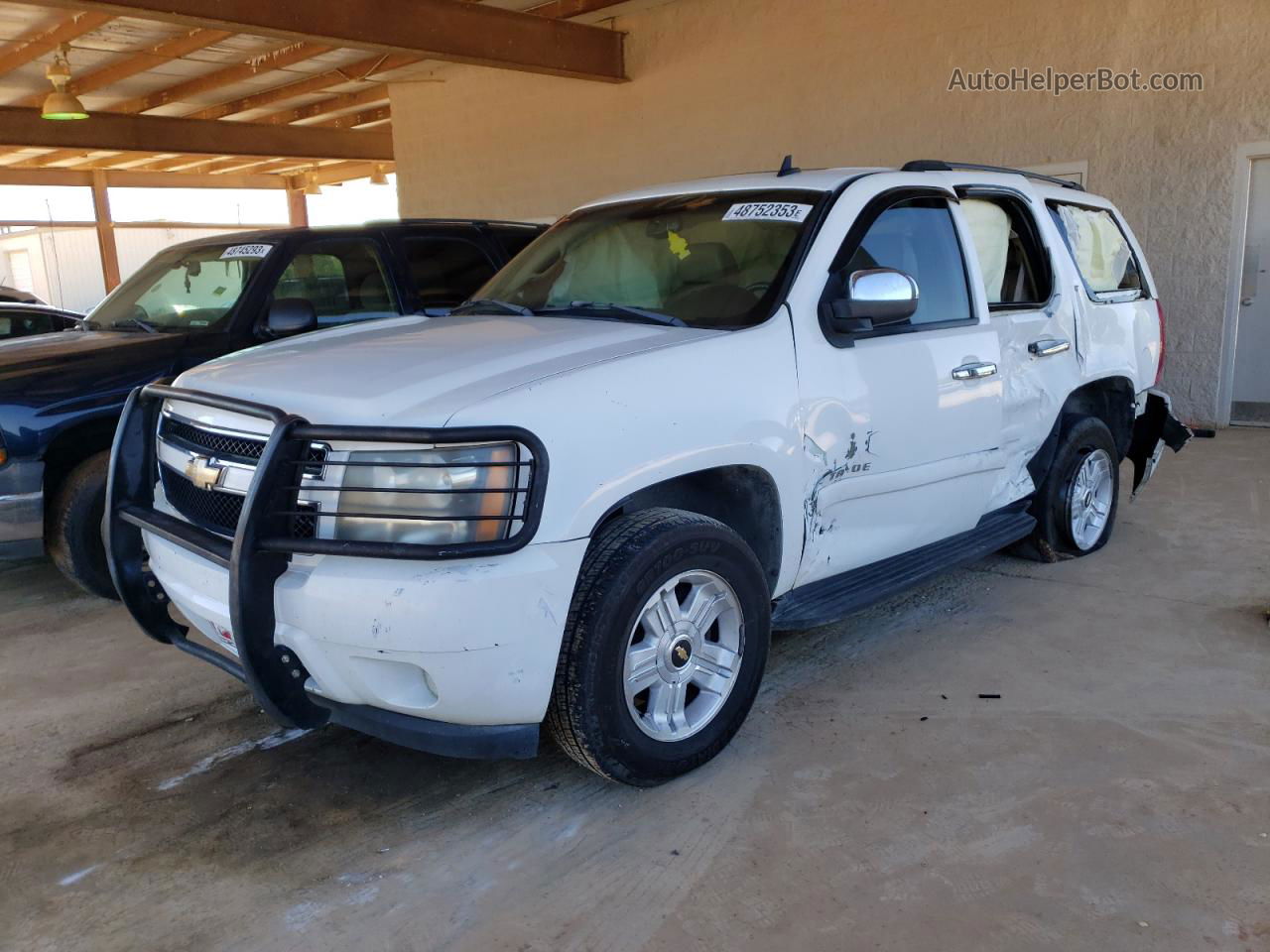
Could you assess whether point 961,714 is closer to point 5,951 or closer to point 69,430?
point 5,951

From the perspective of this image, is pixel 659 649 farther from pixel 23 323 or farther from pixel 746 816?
pixel 23 323

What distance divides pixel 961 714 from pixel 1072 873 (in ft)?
3.12

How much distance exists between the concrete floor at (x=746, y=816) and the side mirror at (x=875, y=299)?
1.39 m

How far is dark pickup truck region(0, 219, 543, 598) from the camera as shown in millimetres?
4645

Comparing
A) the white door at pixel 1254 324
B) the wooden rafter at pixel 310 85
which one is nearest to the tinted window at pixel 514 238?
the white door at pixel 1254 324

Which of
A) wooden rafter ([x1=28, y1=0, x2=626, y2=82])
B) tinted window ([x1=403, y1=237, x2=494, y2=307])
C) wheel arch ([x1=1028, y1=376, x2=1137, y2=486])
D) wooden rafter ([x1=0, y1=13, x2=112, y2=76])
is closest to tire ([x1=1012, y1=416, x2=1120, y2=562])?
wheel arch ([x1=1028, y1=376, x2=1137, y2=486])

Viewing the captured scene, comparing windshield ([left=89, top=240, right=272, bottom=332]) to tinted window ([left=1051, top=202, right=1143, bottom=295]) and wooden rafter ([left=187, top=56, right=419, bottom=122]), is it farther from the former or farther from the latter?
wooden rafter ([left=187, top=56, right=419, bottom=122])

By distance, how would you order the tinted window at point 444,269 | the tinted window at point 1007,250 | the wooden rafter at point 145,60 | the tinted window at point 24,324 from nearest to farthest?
the tinted window at point 1007,250
the tinted window at point 444,269
the tinted window at point 24,324
the wooden rafter at point 145,60

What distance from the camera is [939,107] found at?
970 cm

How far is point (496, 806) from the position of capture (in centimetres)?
307

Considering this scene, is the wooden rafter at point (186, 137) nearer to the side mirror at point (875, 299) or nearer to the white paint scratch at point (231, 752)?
the white paint scratch at point (231, 752)

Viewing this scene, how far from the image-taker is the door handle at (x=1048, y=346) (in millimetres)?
4434

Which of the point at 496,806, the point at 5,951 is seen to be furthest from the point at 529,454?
the point at 5,951

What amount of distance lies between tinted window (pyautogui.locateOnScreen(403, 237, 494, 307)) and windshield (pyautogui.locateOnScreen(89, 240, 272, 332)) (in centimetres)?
85
